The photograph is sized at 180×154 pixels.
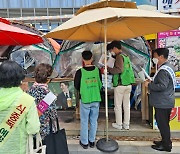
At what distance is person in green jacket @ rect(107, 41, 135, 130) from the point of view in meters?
4.72

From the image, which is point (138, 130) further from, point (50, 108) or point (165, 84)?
point (50, 108)

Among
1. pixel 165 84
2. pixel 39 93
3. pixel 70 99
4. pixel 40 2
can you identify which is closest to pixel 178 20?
pixel 165 84

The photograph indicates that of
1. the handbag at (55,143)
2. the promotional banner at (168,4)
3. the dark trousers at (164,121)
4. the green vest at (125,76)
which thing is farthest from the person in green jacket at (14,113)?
the promotional banner at (168,4)

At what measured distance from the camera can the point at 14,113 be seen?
8.00 feet

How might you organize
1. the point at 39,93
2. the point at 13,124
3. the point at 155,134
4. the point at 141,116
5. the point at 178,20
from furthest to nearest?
the point at 141,116 → the point at 155,134 → the point at 178,20 → the point at 39,93 → the point at 13,124

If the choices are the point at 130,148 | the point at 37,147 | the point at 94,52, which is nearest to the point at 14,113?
the point at 37,147

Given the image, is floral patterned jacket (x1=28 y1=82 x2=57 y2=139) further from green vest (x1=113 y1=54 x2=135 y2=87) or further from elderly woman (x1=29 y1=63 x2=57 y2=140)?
green vest (x1=113 y1=54 x2=135 y2=87)

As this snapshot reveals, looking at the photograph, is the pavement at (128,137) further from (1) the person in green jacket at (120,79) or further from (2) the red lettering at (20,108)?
(2) the red lettering at (20,108)

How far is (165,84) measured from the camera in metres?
3.97

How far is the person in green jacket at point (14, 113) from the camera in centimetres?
243

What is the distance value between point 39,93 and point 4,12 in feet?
31.1

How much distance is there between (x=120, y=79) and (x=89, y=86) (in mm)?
839

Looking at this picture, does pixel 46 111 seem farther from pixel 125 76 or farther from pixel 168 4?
pixel 168 4

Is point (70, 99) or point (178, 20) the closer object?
point (178, 20)
